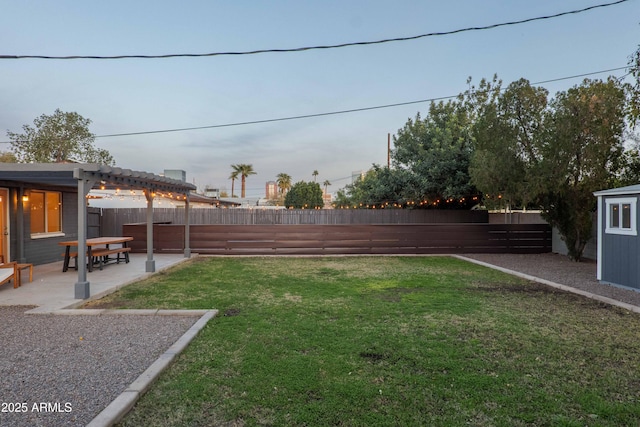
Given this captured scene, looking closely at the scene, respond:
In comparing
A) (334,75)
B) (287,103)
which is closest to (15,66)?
(287,103)

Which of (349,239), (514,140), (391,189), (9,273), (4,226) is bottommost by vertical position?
(9,273)

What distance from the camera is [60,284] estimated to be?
6680mm

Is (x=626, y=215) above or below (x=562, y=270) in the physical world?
above

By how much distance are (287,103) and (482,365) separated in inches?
609

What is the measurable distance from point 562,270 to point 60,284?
11.4m

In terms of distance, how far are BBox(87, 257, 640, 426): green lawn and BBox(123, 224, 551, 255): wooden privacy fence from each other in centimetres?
532

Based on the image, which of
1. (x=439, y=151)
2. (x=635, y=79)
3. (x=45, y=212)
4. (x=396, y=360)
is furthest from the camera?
(x=439, y=151)

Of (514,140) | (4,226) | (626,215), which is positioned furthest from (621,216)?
(4,226)

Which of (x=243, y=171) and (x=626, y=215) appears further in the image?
(x=243, y=171)

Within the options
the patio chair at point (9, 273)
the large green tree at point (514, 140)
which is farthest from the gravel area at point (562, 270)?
the patio chair at point (9, 273)

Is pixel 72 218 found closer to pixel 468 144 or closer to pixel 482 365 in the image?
pixel 482 365

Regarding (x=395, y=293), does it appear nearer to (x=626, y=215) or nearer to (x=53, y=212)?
(x=626, y=215)

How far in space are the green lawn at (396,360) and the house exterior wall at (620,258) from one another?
1.61m

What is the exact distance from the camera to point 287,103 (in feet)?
54.9
